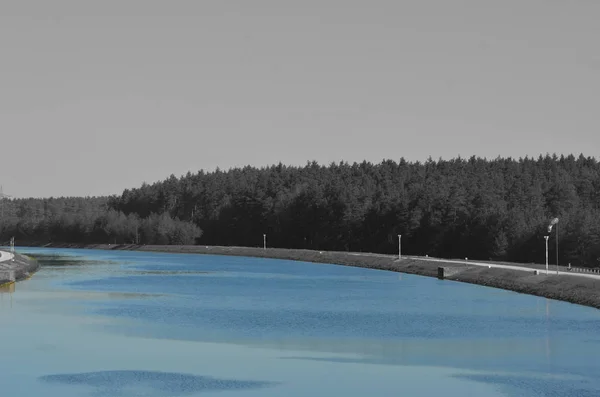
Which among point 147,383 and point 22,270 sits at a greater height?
point 22,270

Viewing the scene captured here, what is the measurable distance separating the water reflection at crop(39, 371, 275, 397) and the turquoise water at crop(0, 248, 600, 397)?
0.08 metres

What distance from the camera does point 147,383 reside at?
37094 mm

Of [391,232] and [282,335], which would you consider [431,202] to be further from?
[282,335]

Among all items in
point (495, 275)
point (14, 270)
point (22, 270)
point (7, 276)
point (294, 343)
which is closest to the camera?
point (294, 343)

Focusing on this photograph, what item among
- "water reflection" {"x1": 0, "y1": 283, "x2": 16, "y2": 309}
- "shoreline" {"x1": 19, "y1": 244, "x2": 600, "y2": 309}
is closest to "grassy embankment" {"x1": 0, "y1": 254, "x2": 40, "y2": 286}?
"water reflection" {"x1": 0, "y1": 283, "x2": 16, "y2": 309}

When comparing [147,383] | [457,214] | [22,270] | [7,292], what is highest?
[457,214]

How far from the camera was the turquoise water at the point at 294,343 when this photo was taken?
3712 centimetres

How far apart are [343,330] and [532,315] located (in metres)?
15.1

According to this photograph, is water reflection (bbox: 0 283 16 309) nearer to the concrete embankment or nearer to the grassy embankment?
the grassy embankment

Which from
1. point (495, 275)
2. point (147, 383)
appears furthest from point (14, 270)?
point (147, 383)

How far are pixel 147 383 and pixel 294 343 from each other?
12.9m

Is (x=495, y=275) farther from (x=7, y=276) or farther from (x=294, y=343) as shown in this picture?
(x=7, y=276)

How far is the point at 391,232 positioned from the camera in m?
155

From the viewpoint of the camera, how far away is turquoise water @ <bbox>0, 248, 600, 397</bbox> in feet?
122
